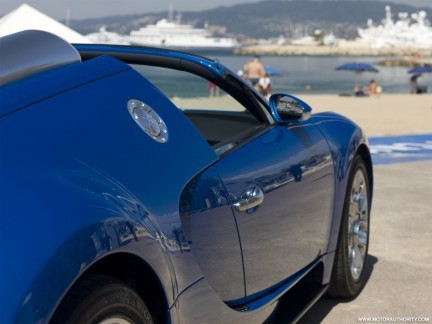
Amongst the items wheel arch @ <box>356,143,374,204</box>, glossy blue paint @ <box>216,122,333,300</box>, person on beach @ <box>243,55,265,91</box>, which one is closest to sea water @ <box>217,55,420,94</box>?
person on beach @ <box>243,55,265,91</box>

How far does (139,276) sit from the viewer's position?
2256mm

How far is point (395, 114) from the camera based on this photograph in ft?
67.8

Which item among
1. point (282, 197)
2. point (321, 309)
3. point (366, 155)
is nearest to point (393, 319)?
point (321, 309)

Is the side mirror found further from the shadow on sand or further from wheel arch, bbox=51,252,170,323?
wheel arch, bbox=51,252,170,323

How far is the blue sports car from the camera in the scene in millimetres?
1861

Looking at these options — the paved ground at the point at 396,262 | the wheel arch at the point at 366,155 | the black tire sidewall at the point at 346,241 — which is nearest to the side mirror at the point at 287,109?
the black tire sidewall at the point at 346,241

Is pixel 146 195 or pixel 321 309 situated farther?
pixel 321 309

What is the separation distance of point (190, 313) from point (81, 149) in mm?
654

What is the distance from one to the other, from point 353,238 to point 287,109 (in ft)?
3.55

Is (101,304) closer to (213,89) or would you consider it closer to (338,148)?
(213,89)

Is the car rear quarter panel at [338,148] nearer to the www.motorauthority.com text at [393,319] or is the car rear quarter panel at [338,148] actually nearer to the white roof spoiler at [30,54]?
the www.motorauthority.com text at [393,319]

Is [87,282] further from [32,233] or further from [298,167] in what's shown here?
[298,167]

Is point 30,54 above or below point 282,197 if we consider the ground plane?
above

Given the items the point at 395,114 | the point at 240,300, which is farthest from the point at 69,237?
the point at 395,114
